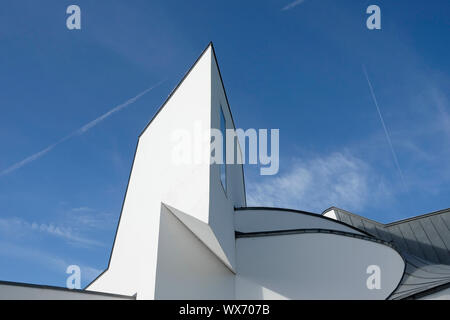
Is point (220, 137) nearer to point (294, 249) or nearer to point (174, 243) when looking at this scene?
point (174, 243)

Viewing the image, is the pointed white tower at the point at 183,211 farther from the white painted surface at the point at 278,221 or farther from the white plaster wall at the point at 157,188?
the white painted surface at the point at 278,221

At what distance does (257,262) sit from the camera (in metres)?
11.5

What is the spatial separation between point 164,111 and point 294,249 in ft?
22.6

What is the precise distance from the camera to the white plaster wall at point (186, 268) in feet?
30.6

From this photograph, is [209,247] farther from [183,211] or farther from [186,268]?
[183,211]

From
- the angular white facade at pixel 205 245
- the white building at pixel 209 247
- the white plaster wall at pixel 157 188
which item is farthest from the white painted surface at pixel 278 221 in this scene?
the white plaster wall at pixel 157 188

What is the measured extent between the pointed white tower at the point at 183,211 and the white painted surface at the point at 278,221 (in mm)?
1855

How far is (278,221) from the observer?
46.4 feet

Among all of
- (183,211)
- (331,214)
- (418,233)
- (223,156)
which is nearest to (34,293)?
(183,211)

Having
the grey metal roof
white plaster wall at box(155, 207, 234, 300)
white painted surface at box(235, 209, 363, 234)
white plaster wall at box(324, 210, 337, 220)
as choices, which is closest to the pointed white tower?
white plaster wall at box(155, 207, 234, 300)

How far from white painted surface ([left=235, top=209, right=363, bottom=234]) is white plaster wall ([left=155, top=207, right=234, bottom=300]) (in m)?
2.95

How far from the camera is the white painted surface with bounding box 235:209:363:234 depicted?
13719 millimetres
